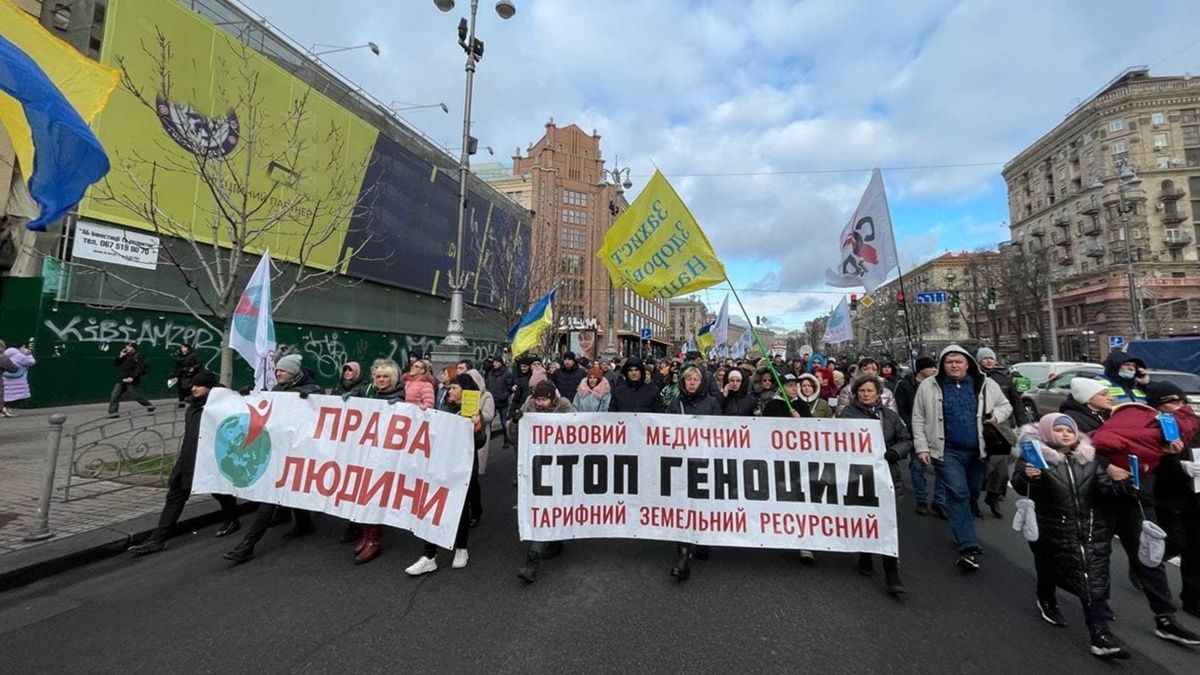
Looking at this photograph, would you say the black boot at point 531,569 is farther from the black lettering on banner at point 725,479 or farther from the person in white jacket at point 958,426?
the person in white jacket at point 958,426

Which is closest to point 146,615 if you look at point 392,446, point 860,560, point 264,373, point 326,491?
point 326,491

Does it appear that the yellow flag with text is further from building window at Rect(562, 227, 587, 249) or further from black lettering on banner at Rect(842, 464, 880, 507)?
building window at Rect(562, 227, 587, 249)

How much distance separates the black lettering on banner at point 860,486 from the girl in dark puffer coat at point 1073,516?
3.30 feet

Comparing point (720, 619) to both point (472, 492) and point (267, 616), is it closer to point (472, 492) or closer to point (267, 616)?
point (472, 492)

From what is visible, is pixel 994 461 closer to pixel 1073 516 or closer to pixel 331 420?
pixel 1073 516

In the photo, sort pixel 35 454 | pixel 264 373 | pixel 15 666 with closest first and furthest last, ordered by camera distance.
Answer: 1. pixel 15 666
2. pixel 264 373
3. pixel 35 454

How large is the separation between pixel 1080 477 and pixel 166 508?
7176 millimetres

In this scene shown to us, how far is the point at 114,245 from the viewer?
13234mm

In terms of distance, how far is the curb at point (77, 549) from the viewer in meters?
3.98

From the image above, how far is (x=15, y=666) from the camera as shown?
9.67 feet

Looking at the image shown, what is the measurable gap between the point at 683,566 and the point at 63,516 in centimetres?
604

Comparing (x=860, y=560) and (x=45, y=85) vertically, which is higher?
(x=45, y=85)

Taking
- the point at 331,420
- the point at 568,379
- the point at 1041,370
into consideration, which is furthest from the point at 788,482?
the point at 1041,370

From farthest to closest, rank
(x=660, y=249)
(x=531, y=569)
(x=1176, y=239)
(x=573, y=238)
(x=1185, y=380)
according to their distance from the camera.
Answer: (x=573, y=238), (x=1176, y=239), (x=1185, y=380), (x=660, y=249), (x=531, y=569)
